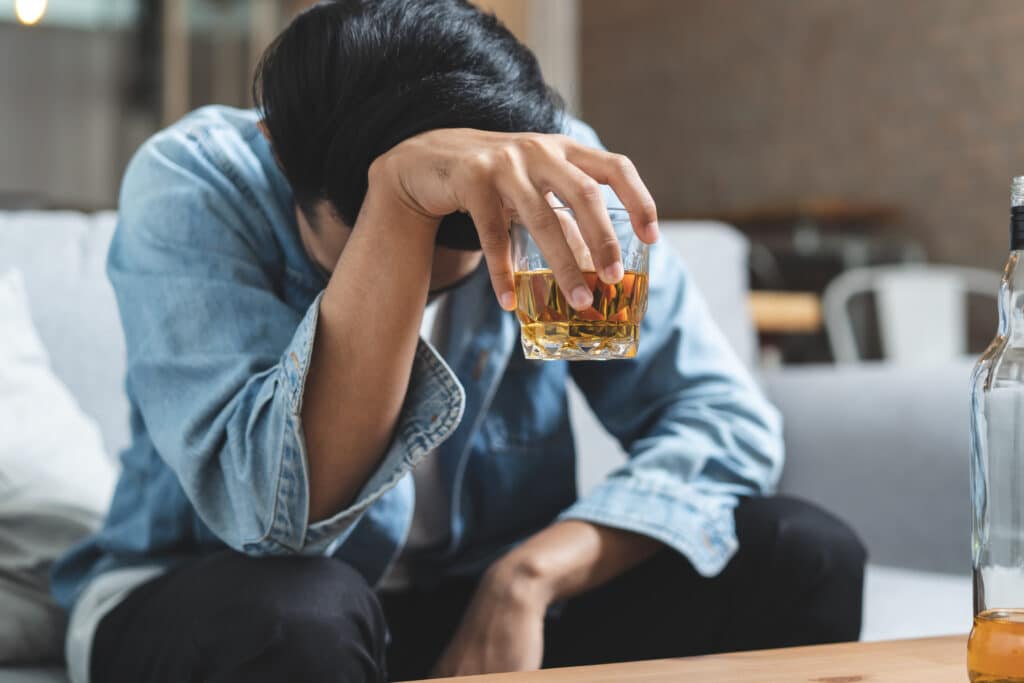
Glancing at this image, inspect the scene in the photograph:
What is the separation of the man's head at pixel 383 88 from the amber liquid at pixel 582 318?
149 millimetres

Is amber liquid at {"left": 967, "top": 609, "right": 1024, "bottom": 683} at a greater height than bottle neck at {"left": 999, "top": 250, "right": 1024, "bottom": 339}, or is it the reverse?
bottle neck at {"left": 999, "top": 250, "right": 1024, "bottom": 339}

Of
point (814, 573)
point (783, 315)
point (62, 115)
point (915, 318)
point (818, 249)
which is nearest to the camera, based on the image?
point (814, 573)

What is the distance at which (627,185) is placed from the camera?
23.9 inches

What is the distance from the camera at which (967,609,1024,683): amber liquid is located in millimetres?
568

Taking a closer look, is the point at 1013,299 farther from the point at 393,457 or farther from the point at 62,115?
the point at 62,115

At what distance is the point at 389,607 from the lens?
103 cm

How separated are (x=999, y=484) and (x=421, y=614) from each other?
0.56m

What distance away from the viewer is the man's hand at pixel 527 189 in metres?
0.58

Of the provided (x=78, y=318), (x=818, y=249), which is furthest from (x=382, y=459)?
(x=818, y=249)

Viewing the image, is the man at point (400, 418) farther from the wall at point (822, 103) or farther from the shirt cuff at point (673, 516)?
the wall at point (822, 103)

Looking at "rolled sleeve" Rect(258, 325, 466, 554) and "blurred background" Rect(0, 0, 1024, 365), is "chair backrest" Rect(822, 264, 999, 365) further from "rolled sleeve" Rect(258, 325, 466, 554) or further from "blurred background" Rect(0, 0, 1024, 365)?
"rolled sleeve" Rect(258, 325, 466, 554)

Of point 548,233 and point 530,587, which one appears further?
point 530,587

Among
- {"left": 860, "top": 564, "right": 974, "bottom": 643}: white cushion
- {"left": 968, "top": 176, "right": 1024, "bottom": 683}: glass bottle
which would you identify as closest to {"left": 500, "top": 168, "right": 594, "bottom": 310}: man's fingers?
{"left": 968, "top": 176, "right": 1024, "bottom": 683}: glass bottle

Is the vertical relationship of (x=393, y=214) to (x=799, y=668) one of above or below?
above
